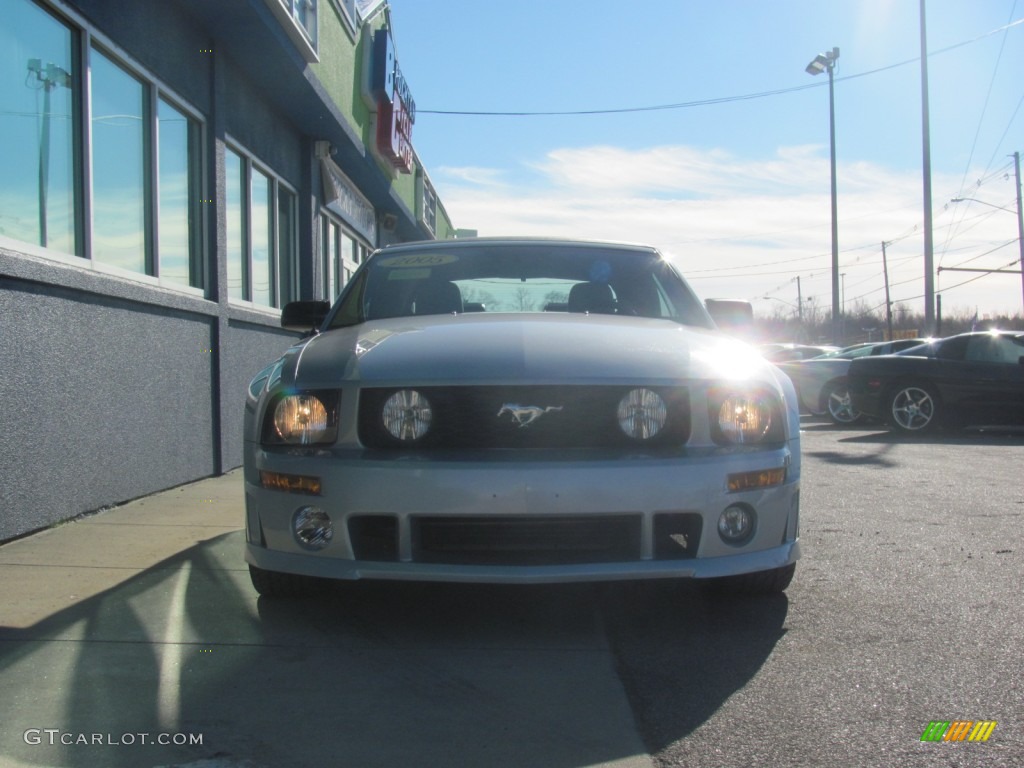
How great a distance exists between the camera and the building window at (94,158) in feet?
17.7

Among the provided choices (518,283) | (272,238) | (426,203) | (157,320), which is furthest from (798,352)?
(518,283)

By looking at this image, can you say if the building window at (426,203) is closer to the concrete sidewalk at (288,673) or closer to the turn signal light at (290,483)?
the concrete sidewalk at (288,673)

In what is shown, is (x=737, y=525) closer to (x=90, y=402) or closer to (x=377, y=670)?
(x=377, y=670)

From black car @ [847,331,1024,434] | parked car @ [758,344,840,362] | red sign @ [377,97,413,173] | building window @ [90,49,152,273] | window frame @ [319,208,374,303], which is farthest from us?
parked car @ [758,344,840,362]

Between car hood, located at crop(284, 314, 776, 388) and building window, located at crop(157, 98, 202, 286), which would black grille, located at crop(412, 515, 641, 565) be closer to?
car hood, located at crop(284, 314, 776, 388)

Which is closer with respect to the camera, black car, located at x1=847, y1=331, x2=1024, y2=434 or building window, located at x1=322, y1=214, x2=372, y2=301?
black car, located at x1=847, y1=331, x2=1024, y2=434

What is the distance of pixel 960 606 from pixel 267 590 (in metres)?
2.59

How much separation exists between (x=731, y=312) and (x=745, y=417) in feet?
5.37

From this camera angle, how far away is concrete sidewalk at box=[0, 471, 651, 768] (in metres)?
2.60

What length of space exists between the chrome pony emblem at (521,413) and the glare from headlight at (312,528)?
2.21 ft

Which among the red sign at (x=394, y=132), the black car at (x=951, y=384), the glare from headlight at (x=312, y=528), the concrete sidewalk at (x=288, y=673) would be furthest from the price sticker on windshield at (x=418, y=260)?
the red sign at (x=394, y=132)

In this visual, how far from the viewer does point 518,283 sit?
16.5 feet

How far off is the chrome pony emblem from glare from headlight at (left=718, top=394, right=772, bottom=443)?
0.63m

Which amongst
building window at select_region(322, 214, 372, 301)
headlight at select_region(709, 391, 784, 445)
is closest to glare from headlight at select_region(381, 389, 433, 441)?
headlight at select_region(709, 391, 784, 445)
